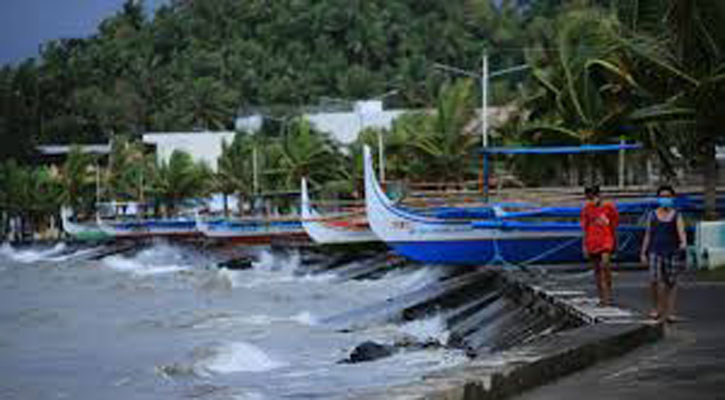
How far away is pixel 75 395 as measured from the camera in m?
19.7

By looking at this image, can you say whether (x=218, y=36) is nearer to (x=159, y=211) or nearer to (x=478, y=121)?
(x=159, y=211)

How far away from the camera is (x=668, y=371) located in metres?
12.2

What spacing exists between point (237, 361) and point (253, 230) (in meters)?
45.0

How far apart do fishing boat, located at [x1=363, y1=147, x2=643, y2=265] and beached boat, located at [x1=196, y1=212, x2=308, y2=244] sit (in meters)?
24.7

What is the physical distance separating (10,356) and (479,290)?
965cm

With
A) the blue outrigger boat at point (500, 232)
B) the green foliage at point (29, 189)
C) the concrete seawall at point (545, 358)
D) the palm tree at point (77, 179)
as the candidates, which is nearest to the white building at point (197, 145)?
the palm tree at point (77, 179)

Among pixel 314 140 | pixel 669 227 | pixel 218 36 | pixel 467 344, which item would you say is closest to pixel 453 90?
pixel 314 140

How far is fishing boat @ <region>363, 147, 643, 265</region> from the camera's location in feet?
103

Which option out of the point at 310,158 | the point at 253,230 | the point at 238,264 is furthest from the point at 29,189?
the point at 238,264

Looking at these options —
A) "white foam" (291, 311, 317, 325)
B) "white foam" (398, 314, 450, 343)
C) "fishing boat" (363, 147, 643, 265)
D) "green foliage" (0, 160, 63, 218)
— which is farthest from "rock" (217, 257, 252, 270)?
"green foliage" (0, 160, 63, 218)

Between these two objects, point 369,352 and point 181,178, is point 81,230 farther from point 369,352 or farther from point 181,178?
point 369,352

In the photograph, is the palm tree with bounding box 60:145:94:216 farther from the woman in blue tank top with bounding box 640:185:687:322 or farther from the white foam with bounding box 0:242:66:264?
the woman in blue tank top with bounding box 640:185:687:322

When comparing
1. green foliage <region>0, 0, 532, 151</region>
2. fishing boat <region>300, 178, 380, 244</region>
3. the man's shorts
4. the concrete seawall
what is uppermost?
green foliage <region>0, 0, 532, 151</region>

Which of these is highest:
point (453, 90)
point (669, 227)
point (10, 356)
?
point (453, 90)
